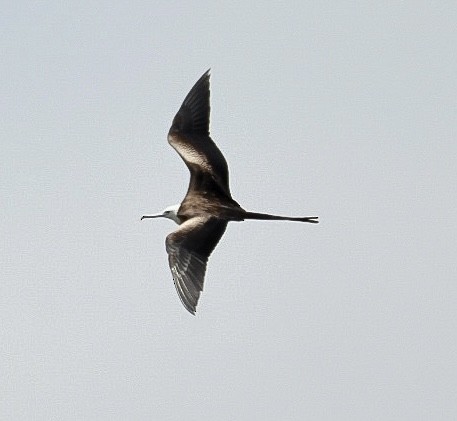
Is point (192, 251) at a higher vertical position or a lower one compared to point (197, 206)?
lower

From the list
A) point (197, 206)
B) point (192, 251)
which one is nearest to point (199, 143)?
point (197, 206)

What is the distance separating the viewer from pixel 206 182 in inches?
1093

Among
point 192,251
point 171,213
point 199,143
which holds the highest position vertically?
point 199,143

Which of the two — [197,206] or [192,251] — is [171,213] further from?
[192,251]

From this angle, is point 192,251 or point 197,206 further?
point 197,206

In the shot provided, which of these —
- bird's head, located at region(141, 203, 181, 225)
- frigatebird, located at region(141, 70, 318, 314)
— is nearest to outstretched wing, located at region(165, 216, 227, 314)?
frigatebird, located at region(141, 70, 318, 314)

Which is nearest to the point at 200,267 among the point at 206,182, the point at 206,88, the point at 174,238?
the point at 174,238

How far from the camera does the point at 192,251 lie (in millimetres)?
25719

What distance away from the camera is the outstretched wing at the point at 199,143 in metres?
27.8

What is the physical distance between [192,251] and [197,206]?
1.75 m

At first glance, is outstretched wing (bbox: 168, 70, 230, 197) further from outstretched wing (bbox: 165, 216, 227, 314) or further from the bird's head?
outstretched wing (bbox: 165, 216, 227, 314)

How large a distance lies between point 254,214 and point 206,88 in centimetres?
393

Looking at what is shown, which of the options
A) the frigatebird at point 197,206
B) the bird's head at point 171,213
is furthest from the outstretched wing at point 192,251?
the bird's head at point 171,213

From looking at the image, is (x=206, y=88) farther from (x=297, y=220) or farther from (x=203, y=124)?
(x=297, y=220)
